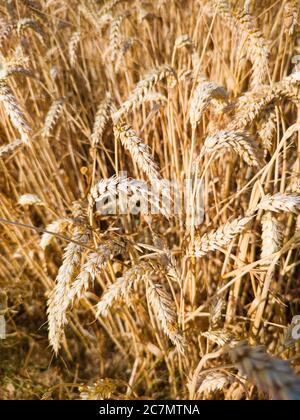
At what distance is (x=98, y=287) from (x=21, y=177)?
2.06 feet

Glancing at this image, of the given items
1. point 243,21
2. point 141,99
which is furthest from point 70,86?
point 243,21

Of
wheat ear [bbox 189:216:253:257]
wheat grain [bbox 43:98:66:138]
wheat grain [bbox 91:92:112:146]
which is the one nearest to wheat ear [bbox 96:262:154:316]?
wheat ear [bbox 189:216:253:257]

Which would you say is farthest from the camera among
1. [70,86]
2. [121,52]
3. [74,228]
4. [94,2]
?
[70,86]

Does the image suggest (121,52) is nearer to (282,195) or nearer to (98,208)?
(98,208)

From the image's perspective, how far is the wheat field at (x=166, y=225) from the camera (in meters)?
0.81

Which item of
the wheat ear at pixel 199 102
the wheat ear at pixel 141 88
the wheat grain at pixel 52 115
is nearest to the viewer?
the wheat ear at pixel 199 102

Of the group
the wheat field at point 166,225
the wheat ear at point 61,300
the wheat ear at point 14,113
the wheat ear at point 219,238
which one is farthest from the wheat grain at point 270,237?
the wheat ear at point 14,113

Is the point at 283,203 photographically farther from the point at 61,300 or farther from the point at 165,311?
the point at 61,300

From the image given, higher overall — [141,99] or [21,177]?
[141,99]

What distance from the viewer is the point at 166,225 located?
1.56 metres

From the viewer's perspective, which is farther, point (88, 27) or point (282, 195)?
point (88, 27)

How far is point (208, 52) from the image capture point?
1.53 meters

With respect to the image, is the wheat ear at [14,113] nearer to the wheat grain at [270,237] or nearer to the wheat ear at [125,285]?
the wheat ear at [125,285]

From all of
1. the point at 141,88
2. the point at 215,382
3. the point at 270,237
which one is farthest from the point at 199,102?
the point at 215,382
